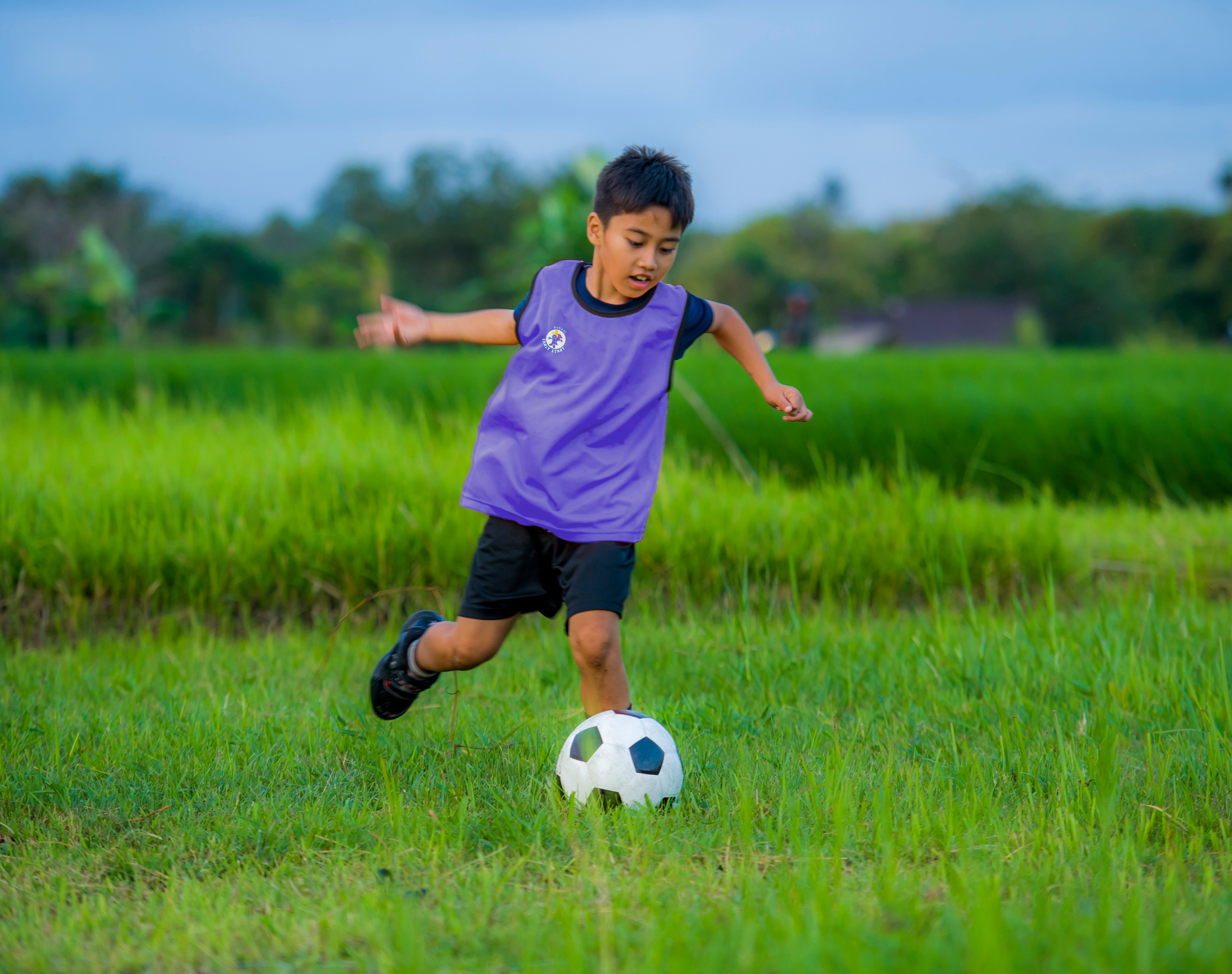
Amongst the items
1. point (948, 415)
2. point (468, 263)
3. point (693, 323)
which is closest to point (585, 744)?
point (693, 323)

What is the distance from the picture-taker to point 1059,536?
4.87 meters

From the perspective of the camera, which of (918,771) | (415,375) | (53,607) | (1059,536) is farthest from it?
(415,375)

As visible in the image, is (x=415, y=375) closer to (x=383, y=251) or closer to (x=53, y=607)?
(x=53, y=607)

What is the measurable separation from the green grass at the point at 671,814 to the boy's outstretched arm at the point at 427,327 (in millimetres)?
1141

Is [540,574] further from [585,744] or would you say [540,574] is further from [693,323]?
[693,323]

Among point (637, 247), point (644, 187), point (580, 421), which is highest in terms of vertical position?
point (644, 187)

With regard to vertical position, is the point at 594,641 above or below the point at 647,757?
above

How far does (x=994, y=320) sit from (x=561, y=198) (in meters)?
43.3

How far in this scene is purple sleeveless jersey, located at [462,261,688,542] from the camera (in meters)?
2.64

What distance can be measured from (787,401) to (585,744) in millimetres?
1087

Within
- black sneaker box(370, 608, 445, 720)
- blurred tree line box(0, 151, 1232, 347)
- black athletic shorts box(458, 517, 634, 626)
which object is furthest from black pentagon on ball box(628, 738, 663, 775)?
blurred tree line box(0, 151, 1232, 347)

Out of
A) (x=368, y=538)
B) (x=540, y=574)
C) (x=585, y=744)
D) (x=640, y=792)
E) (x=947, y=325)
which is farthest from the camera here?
(x=947, y=325)

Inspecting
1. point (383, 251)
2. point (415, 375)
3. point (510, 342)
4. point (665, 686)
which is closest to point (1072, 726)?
point (665, 686)

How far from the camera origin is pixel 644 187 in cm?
253
